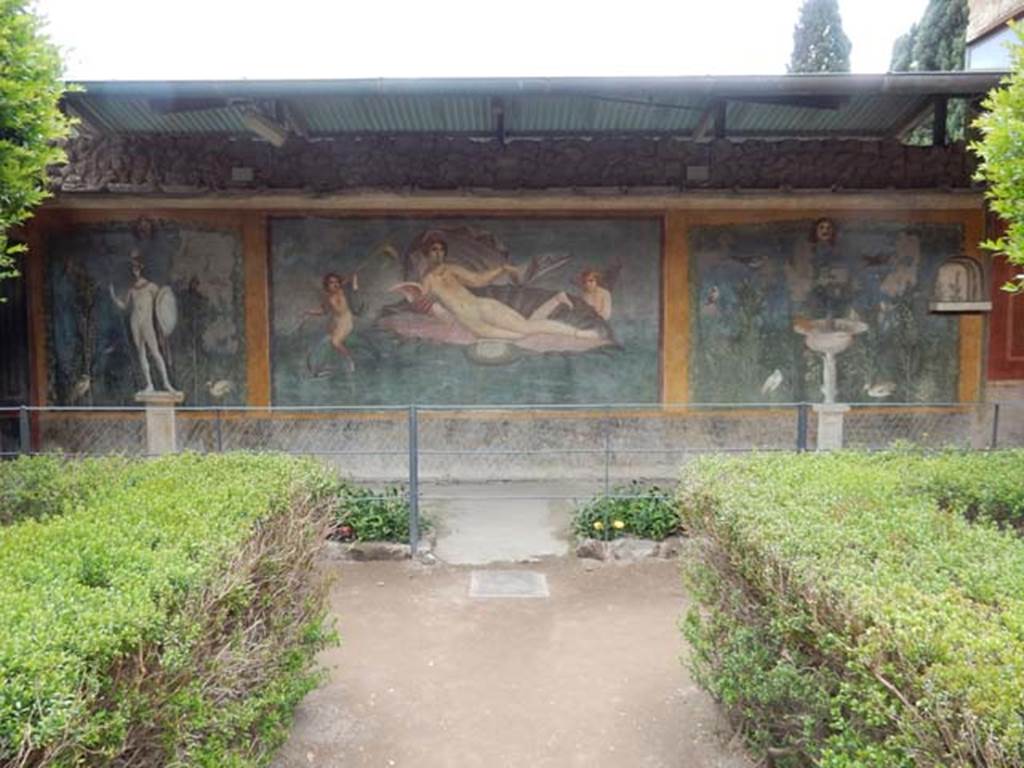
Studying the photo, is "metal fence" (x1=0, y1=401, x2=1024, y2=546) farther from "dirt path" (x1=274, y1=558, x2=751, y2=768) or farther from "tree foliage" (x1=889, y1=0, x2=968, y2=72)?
"tree foliage" (x1=889, y1=0, x2=968, y2=72)

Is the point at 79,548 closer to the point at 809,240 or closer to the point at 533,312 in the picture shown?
the point at 533,312

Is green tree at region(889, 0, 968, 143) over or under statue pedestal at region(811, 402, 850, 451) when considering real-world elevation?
over

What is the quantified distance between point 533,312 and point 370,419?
2268mm

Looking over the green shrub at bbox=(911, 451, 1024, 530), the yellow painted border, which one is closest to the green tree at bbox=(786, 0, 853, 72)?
the yellow painted border

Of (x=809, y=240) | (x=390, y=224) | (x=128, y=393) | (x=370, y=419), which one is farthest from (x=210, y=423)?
(x=809, y=240)

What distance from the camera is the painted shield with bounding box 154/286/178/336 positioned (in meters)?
A: 8.56

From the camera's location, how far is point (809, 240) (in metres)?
8.57

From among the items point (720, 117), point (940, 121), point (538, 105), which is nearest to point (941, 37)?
point (940, 121)

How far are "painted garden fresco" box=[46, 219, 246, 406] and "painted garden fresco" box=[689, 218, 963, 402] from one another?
5400 mm

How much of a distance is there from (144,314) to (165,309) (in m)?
0.24

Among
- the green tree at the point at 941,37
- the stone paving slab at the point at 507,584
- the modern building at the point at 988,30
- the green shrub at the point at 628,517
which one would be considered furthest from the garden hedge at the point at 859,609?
the green tree at the point at 941,37

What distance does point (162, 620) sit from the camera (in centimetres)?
198

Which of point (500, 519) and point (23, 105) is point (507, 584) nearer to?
point (500, 519)

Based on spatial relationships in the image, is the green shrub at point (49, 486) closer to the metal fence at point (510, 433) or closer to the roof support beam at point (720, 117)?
the metal fence at point (510, 433)
